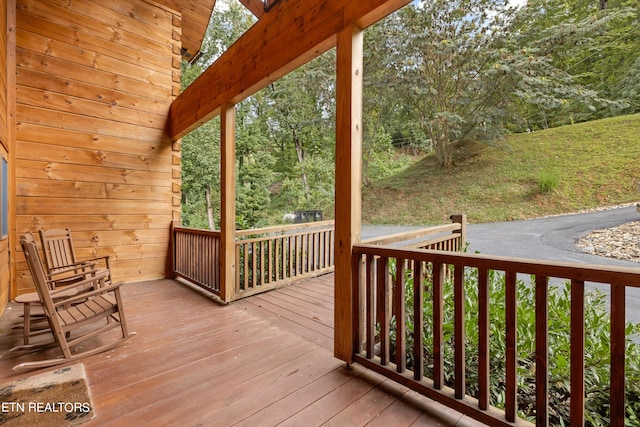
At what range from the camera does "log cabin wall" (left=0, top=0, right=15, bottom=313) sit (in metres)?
2.90

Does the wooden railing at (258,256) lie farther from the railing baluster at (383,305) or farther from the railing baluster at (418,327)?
the railing baluster at (418,327)

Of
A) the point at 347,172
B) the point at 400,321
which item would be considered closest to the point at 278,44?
the point at 347,172

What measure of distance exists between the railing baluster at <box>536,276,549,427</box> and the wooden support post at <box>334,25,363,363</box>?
3.35ft

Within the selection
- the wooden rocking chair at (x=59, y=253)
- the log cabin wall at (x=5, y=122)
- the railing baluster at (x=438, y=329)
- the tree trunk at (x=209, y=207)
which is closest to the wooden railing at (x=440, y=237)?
the railing baluster at (x=438, y=329)

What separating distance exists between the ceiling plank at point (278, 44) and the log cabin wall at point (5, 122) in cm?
185

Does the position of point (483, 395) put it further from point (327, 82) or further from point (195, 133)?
point (327, 82)

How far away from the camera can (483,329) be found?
1430mm

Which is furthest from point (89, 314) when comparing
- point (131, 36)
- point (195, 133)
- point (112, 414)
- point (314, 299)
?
point (195, 133)

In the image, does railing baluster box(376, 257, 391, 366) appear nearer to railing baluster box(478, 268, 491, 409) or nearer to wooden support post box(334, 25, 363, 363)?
wooden support post box(334, 25, 363, 363)

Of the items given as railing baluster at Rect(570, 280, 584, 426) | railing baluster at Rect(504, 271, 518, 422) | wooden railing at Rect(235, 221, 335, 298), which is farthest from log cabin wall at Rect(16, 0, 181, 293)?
railing baluster at Rect(570, 280, 584, 426)

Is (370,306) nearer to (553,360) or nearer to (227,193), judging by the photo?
(553,360)

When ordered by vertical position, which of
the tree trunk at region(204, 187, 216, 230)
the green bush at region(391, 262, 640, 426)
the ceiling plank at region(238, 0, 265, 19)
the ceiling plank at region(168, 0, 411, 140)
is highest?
Result: the ceiling plank at region(238, 0, 265, 19)

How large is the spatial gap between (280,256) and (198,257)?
42.9 inches

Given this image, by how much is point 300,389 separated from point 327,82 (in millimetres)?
9144
